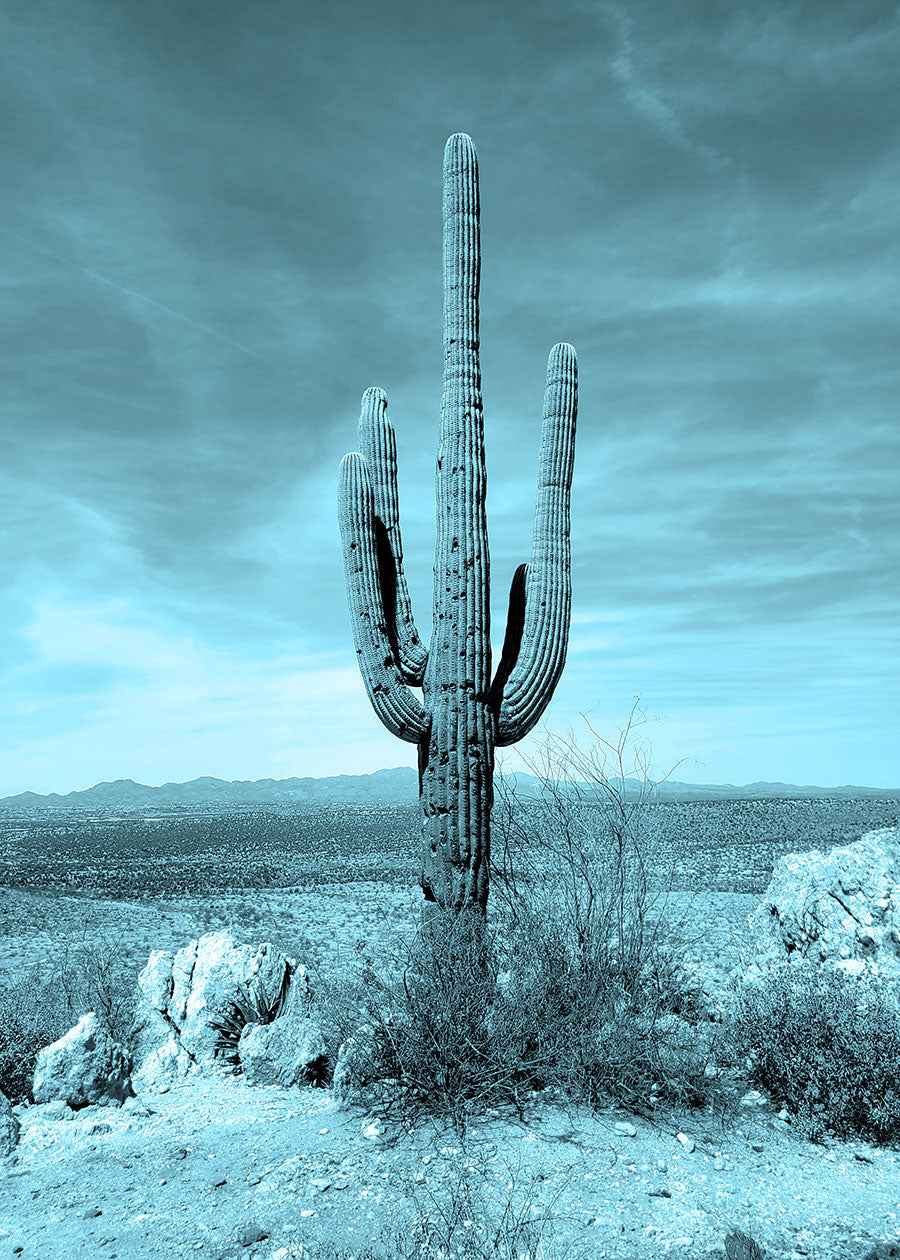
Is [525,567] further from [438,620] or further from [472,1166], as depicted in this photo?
[472,1166]

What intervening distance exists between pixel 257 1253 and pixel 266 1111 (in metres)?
1.94

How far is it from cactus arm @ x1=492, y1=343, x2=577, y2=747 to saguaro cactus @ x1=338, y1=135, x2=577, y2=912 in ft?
0.04

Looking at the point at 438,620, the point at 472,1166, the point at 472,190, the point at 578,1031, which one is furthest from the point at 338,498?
the point at 472,1166

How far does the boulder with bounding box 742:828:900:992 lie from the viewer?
7645 millimetres

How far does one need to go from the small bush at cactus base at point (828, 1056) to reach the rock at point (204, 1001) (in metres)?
3.81

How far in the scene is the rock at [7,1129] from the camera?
17.9 feet

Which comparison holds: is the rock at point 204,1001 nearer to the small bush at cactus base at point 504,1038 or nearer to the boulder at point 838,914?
the small bush at cactus base at point 504,1038

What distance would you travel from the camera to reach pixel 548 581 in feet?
27.2

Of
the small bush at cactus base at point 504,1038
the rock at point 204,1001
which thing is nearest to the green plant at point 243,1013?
the rock at point 204,1001

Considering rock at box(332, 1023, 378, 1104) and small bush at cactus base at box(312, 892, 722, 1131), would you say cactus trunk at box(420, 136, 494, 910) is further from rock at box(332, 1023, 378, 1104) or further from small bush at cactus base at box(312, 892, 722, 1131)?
rock at box(332, 1023, 378, 1104)

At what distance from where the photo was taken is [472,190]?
8.74 metres

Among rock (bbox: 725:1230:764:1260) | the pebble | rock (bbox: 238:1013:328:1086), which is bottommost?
the pebble

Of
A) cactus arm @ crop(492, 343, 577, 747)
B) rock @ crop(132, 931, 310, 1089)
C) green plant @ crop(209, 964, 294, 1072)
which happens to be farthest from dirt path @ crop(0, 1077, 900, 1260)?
cactus arm @ crop(492, 343, 577, 747)

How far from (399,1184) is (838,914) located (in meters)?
5.12
